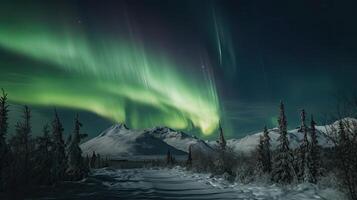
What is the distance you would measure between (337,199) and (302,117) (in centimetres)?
2956

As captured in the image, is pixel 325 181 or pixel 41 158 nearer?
pixel 325 181

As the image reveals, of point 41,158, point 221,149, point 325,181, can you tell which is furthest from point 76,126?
point 325,181

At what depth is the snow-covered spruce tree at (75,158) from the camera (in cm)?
5375

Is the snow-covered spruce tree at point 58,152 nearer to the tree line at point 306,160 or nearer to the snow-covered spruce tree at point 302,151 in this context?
the tree line at point 306,160

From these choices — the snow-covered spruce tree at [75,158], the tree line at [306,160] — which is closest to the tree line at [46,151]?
the snow-covered spruce tree at [75,158]

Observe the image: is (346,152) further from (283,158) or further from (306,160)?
(283,158)

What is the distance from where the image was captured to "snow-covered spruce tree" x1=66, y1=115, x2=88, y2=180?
53750 mm

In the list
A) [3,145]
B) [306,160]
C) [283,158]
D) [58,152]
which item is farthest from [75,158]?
[306,160]

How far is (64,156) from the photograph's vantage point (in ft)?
173

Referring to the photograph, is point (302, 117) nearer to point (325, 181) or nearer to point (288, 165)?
point (288, 165)

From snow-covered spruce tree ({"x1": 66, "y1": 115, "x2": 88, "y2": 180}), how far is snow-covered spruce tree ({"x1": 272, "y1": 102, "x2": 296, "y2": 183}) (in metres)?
29.4

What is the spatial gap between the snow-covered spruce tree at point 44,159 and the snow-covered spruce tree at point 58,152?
696 millimetres

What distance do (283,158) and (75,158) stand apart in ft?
105

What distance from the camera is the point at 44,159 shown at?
46594 millimetres
